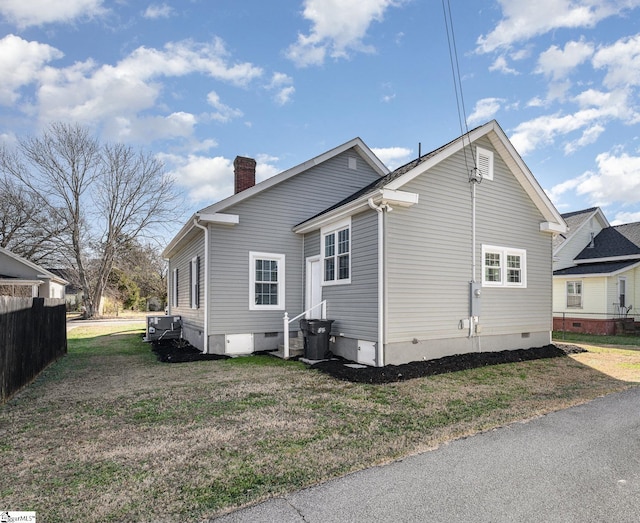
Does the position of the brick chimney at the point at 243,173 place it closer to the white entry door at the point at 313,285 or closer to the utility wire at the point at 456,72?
the white entry door at the point at 313,285

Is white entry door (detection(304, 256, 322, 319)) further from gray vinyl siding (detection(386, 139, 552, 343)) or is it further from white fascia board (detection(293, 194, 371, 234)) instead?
gray vinyl siding (detection(386, 139, 552, 343))

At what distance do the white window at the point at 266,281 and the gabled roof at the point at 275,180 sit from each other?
146 centimetres

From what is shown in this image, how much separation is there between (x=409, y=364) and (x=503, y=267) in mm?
4267

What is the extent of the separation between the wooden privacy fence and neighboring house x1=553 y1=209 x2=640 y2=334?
64.6 ft

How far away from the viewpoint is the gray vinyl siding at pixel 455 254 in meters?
8.77

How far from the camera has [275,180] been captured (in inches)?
447

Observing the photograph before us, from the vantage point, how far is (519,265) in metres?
11.1

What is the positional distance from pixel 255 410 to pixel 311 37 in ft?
34.3

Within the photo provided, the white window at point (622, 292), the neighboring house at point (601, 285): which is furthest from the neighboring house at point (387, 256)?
the white window at point (622, 292)

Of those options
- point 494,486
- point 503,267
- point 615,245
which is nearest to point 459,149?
point 503,267

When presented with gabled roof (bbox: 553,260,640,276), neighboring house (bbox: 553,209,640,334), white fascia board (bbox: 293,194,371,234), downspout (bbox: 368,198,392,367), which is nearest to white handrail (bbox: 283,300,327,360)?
white fascia board (bbox: 293,194,371,234)

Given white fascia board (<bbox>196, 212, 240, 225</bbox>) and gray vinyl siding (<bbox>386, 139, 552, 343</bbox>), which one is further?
white fascia board (<bbox>196, 212, 240, 225</bbox>)

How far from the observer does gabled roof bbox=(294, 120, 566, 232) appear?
348 inches

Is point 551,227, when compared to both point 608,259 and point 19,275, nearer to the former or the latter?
point 608,259
